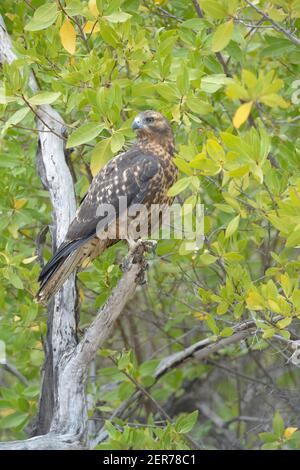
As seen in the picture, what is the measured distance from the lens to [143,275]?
4383 mm

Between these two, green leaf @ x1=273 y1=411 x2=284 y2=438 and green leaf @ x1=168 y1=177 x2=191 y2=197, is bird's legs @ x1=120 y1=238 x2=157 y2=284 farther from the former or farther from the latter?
green leaf @ x1=273 y1=411 x2=284 y2=438

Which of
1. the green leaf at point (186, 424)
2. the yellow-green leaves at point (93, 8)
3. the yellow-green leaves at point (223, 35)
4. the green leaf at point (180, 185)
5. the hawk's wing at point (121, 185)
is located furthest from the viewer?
the hawk's wing at point (121, 185)

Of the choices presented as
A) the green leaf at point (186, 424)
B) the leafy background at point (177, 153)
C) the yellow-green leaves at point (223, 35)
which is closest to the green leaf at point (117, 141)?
the leafy background at point (177, 153)

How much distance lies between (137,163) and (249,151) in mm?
1583

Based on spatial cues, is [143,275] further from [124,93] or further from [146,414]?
[146,414]

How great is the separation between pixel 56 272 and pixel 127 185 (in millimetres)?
686

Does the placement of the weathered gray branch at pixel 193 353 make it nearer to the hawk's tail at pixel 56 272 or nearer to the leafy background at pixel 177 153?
the leafy background at pixel 177 153

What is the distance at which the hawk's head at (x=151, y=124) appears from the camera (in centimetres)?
475

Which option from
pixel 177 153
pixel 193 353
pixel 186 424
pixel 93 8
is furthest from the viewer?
pixel 193 353

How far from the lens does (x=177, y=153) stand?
503 cm

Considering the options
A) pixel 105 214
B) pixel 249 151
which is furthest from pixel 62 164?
pixel 249 151

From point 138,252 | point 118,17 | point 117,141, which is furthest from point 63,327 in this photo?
point 118,17

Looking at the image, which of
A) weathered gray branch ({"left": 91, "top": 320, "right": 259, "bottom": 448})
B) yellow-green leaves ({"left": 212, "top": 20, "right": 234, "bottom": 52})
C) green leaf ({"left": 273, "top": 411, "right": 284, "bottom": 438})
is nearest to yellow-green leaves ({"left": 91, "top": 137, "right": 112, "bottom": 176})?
yellow-green leaves ({"left": 212, "top": 20, "right": 234, "bottom": 52})

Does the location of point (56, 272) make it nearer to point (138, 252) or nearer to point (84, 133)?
point (138, 252)
